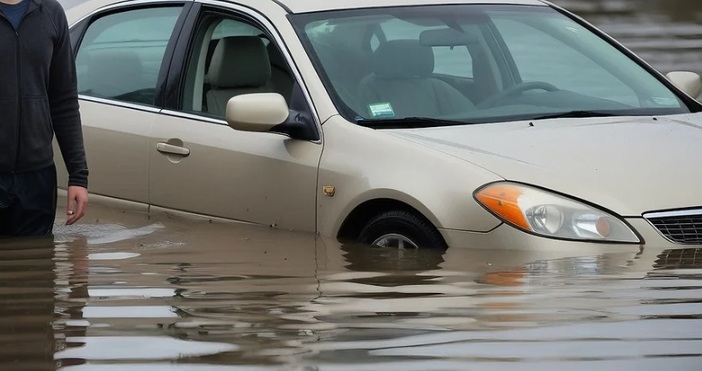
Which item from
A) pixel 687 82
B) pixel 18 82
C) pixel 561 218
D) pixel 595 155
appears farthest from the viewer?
pixel 687 82

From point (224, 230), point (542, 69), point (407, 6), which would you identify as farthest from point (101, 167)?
point (542, 69)

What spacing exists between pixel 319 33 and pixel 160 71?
871 mm

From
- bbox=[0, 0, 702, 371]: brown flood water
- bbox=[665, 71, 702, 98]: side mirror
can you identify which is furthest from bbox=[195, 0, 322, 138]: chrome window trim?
bbox=[665, 71, 702, 98]: side mirror

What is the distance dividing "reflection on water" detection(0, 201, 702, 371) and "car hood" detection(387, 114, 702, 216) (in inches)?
9.0

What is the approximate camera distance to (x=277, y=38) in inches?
271

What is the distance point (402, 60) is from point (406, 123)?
0.56 meters

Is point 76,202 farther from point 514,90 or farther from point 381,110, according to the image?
point 514,90

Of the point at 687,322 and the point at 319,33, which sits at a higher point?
the point at 319,33

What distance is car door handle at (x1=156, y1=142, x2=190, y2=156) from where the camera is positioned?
697cm

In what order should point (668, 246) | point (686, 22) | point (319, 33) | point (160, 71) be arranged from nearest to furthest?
point (668, 246) → point (319, 33) → point (160, 71) → point (686, 22)

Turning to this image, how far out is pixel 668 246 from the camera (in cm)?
568

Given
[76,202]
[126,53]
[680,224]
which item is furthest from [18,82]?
[680,224]

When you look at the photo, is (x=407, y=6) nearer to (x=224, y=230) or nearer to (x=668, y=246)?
(x=224, y=230)

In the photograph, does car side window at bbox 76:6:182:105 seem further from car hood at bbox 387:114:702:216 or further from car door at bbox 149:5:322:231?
car hood at bbox 387:114:702:216
